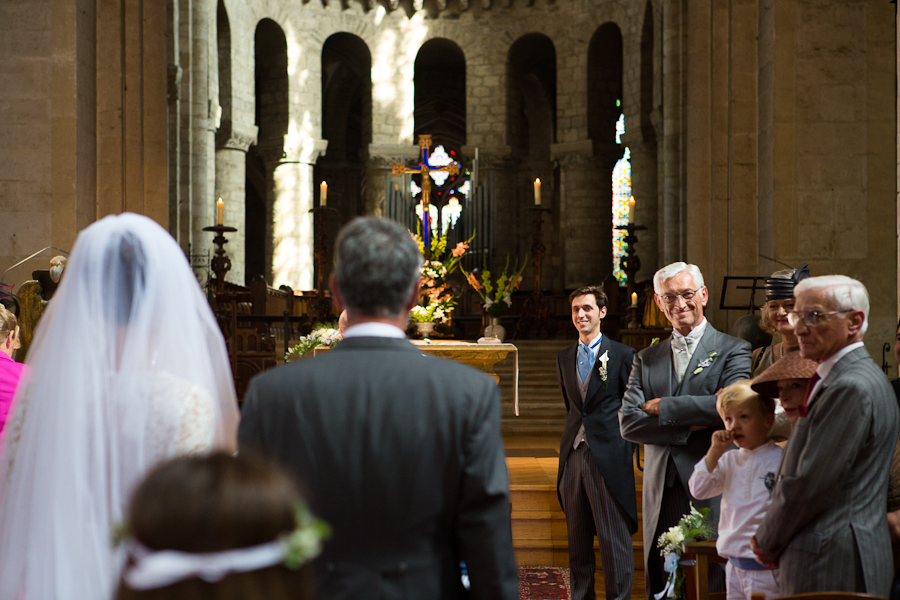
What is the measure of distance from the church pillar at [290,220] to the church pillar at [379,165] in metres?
1.34

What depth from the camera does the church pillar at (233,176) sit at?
15.1 m

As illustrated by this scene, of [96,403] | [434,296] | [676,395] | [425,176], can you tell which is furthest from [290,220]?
[96,403]

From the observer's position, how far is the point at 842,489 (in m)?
2.24

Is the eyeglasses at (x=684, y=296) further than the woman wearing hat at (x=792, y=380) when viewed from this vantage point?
Yes

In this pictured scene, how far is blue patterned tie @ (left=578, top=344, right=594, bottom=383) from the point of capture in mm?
4113

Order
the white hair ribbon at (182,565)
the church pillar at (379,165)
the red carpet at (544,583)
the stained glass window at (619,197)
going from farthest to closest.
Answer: the stained glass window at (619,197)
the church pillar at (379,165)
the red carpet at (544,583)
the white hair ribbon at (182,565)

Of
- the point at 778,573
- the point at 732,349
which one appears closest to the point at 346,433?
the point at 778,573

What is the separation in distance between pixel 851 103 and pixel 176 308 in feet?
22.6

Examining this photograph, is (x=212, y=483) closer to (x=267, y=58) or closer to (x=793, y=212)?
(x=793, y=212)

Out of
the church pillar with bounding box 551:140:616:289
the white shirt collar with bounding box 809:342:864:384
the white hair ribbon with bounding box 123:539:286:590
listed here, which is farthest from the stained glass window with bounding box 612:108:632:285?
the white hair ribbon with bounding box 123:539:286:590

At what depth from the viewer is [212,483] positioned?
0.99m

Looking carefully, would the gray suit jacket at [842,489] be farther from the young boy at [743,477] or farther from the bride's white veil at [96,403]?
the bride's white veil at [96,403]

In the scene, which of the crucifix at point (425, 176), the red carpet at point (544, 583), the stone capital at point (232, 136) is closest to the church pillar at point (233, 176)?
the stone capital at point (232, 136)

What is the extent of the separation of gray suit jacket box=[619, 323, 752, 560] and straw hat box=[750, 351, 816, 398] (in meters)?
0.52
